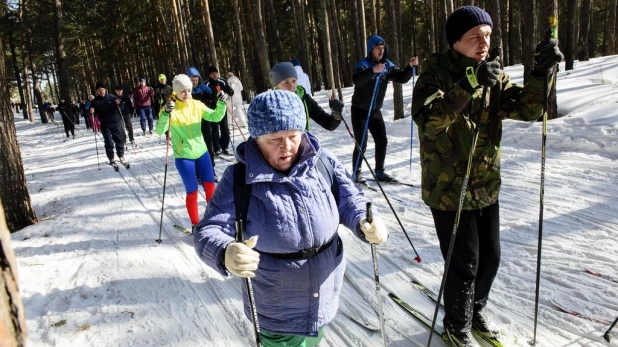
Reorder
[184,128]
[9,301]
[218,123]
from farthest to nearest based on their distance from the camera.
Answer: [218,123] → [184,128] → [9,301]

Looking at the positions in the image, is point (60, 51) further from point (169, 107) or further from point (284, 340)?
point (284, 340)

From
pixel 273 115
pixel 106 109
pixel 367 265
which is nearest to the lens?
pixel 273 115

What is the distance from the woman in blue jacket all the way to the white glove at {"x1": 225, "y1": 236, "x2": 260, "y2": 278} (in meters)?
0.14

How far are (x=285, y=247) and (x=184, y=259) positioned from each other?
3139 millimetres

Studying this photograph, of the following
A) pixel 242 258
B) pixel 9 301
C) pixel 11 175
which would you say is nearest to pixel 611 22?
pixel 242 258

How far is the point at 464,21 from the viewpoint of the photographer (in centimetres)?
236

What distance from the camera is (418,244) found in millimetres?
4434

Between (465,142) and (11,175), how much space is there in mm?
6655

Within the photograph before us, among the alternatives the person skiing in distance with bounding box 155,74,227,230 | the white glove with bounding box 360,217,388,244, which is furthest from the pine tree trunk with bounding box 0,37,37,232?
the white glove with bounding box 360,217,388,244

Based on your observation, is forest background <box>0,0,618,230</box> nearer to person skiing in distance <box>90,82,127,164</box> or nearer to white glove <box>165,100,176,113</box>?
person skiing in distance <box>90,82,127,164</box>

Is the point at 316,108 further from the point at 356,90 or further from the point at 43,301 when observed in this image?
the point at 43,301

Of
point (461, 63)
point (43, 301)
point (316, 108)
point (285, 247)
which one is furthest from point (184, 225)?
point (461, 63)

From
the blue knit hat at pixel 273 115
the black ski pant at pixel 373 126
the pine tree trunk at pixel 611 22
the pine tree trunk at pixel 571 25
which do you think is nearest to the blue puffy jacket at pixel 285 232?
the blue knit hat at pixel 273 115

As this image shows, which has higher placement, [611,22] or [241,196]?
[611,22]
